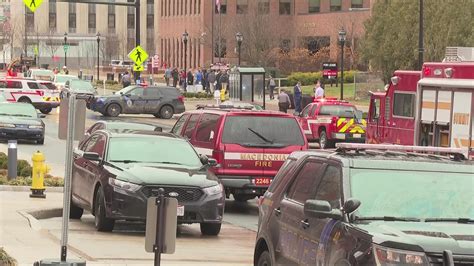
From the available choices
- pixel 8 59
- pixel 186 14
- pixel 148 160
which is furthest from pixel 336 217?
pixel 8 59

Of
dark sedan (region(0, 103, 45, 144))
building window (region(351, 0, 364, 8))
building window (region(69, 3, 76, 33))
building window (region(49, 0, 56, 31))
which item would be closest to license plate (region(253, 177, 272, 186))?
dark sedan (region(0, 103, 45, 144))

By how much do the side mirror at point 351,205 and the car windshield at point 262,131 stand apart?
39.5ft

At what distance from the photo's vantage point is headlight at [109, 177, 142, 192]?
53.2ft

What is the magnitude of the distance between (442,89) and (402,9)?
3930cm

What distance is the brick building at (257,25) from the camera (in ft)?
306

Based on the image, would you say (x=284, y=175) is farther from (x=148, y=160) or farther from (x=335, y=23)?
(x=335, y=23)

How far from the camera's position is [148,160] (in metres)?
17.3

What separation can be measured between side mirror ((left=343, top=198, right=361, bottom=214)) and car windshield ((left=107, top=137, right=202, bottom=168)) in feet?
30.6

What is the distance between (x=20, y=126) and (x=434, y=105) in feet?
59.3

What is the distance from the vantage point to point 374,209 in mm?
8438

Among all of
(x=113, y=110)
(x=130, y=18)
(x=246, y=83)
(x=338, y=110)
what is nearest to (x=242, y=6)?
(x=130, y=18)

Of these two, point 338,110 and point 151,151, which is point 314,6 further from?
point 151,151

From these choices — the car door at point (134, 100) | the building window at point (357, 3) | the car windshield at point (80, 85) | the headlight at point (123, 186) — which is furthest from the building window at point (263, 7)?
the headlight at point (123, 186)

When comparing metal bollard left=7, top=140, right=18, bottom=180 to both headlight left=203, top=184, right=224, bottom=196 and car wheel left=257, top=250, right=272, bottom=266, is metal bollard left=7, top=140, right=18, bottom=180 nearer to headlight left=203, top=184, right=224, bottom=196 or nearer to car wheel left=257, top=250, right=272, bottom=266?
headlight left=203, top=184, right=224, bottom=196
